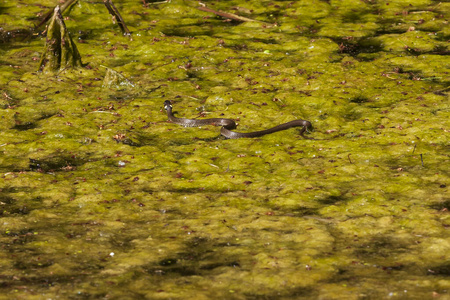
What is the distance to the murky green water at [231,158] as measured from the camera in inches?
245

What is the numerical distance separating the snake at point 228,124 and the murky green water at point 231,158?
156 millimetres

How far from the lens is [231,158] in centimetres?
942

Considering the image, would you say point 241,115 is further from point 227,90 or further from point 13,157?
point 13,157

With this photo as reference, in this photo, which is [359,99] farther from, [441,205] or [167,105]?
[441,205]

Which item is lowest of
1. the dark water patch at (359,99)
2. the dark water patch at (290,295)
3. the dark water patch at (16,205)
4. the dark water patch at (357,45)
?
the dark water patch at (16,205)

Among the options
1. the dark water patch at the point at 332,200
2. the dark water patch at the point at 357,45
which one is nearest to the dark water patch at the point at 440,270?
the dark water patch at the point at 332,200

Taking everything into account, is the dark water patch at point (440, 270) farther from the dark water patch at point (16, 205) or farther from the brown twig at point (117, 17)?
the brown twig at point (117, 17)

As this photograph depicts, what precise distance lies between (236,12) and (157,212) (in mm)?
9811

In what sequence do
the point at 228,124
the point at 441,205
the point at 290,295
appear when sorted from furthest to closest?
the point at 228,124 < the point at 441,205 < the point at 290,295

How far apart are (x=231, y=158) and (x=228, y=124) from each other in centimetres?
122

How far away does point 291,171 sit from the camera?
883cm

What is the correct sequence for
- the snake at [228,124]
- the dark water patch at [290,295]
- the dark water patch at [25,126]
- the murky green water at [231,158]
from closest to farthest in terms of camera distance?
the dark water patch at [290,295] → the murky green water at [231,158] → the snake at [228,124] → the dark water patch at [25,126]

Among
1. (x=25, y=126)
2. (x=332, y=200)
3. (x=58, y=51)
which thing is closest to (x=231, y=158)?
(x=332, y=200)

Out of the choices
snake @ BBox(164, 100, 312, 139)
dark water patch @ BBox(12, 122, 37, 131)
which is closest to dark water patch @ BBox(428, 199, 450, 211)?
snake @ BBox(164, 100, 312, 139)
